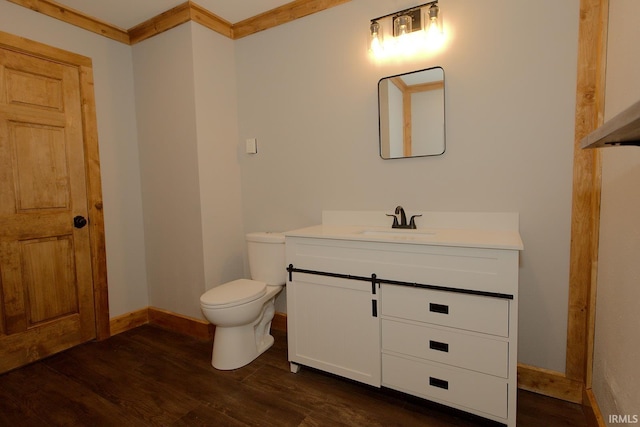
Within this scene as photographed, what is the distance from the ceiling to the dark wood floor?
8.07 ft

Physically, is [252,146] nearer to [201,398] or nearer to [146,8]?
[146,8]

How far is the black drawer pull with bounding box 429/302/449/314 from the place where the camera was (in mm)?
1545

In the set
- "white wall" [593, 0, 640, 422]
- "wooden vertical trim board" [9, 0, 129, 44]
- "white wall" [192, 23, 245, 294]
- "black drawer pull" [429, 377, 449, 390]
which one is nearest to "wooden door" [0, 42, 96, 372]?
"wooden vertical trim board" [9, 0, 129, 44]

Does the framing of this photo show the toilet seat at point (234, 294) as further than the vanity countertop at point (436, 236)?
Yes

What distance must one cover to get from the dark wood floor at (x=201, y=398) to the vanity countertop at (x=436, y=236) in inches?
32.0

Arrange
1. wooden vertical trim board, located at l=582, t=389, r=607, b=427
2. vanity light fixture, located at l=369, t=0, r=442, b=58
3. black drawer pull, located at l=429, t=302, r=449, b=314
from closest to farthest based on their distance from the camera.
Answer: wooden vertical trim board, located at l=582, t=389, r=607, b=427, black drawer pull, located at l=429, t=302, r=449, b=314, vanity light fixture, located at l=369, t=0, r=442, b=58

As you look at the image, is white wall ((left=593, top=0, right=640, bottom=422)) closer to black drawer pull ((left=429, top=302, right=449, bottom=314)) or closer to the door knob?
black drawer pull ((left=429, top=302, right=449, bottom=314))

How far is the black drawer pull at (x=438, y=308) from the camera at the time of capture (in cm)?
154

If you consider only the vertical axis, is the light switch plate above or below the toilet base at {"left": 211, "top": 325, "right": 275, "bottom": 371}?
above

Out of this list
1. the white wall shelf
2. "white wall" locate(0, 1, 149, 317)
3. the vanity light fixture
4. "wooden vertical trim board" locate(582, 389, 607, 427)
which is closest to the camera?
the white wall shelf

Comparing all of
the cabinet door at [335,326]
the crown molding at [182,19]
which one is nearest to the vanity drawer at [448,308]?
the cabinet door at [335,326]

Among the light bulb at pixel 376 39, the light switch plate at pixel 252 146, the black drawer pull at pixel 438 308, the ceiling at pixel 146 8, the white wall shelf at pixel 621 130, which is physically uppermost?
the ceiling at pixel 146 8

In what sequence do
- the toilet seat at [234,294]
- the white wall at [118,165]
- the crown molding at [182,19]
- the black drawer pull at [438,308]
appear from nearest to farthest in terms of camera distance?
1. the black drawer pull at [438,308]
2. the toilet seat at [234,294]
3. the crown molding at [182,19]
4. the white wall at [118,165]

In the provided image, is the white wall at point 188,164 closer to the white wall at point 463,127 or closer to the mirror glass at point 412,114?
the white wall at point 463,127
